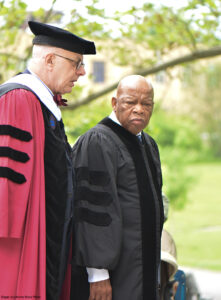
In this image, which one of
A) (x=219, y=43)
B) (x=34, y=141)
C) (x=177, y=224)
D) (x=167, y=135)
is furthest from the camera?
(x=167, y=135)

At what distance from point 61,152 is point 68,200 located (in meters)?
0.27

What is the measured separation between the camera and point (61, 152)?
9.58ft

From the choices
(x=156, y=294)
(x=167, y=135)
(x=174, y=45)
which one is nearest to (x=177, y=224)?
(x=174, y=45)

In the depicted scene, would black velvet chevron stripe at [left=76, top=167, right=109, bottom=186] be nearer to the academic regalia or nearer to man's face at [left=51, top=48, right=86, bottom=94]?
the academic regalia

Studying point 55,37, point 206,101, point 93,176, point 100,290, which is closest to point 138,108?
point 93,176

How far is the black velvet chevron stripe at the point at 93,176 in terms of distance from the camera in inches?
121

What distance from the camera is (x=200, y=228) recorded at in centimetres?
2145

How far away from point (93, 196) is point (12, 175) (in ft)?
1.96

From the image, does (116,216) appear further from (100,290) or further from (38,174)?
(38,174)

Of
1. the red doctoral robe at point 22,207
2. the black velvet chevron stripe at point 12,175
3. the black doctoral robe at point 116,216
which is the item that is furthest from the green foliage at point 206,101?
the black velvet chevron stripe at point 12,175

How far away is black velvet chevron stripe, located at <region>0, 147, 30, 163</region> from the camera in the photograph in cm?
265

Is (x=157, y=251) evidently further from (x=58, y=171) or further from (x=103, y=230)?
(x=58, y=171)

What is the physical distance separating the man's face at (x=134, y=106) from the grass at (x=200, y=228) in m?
8.97

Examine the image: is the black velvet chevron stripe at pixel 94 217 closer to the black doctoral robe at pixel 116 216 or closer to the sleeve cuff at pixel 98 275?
the black doctoral robe at pixel 116 216
